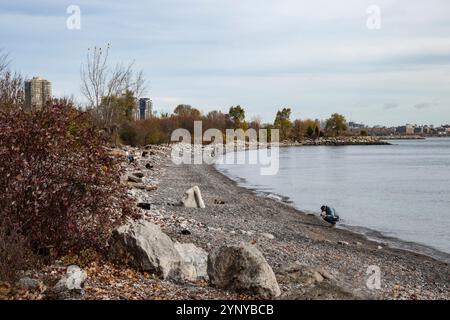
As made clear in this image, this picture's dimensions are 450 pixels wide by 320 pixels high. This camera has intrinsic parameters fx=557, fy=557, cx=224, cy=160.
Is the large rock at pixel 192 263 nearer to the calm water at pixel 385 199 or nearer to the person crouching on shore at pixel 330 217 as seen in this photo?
the calm water at pixel 385 199

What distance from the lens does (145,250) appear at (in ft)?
28.2

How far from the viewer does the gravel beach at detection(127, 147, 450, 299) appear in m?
8.78

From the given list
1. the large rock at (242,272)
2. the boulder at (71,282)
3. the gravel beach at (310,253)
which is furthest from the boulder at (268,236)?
the boulder at (71,282)

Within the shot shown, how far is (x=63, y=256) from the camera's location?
28.5 feet

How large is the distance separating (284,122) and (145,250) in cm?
16658

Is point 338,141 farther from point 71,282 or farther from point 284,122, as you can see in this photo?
point 71,282

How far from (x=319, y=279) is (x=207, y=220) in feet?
27.1

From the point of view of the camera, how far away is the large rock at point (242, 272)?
7.80 m

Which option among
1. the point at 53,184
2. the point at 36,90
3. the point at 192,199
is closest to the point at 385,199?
the point at 192,199

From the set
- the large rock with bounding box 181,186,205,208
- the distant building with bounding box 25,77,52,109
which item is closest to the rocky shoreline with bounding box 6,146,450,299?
the large rock with bounding box 181,186,205,208

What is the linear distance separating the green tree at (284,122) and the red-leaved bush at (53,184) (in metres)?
160

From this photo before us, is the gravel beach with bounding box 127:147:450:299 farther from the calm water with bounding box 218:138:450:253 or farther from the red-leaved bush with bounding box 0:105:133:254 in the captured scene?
the calm water with bounding box 218:138:450:253

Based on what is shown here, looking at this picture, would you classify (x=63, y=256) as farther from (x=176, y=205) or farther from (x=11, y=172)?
(x=176, y=205)

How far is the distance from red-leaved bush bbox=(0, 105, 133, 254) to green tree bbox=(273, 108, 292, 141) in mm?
160118
